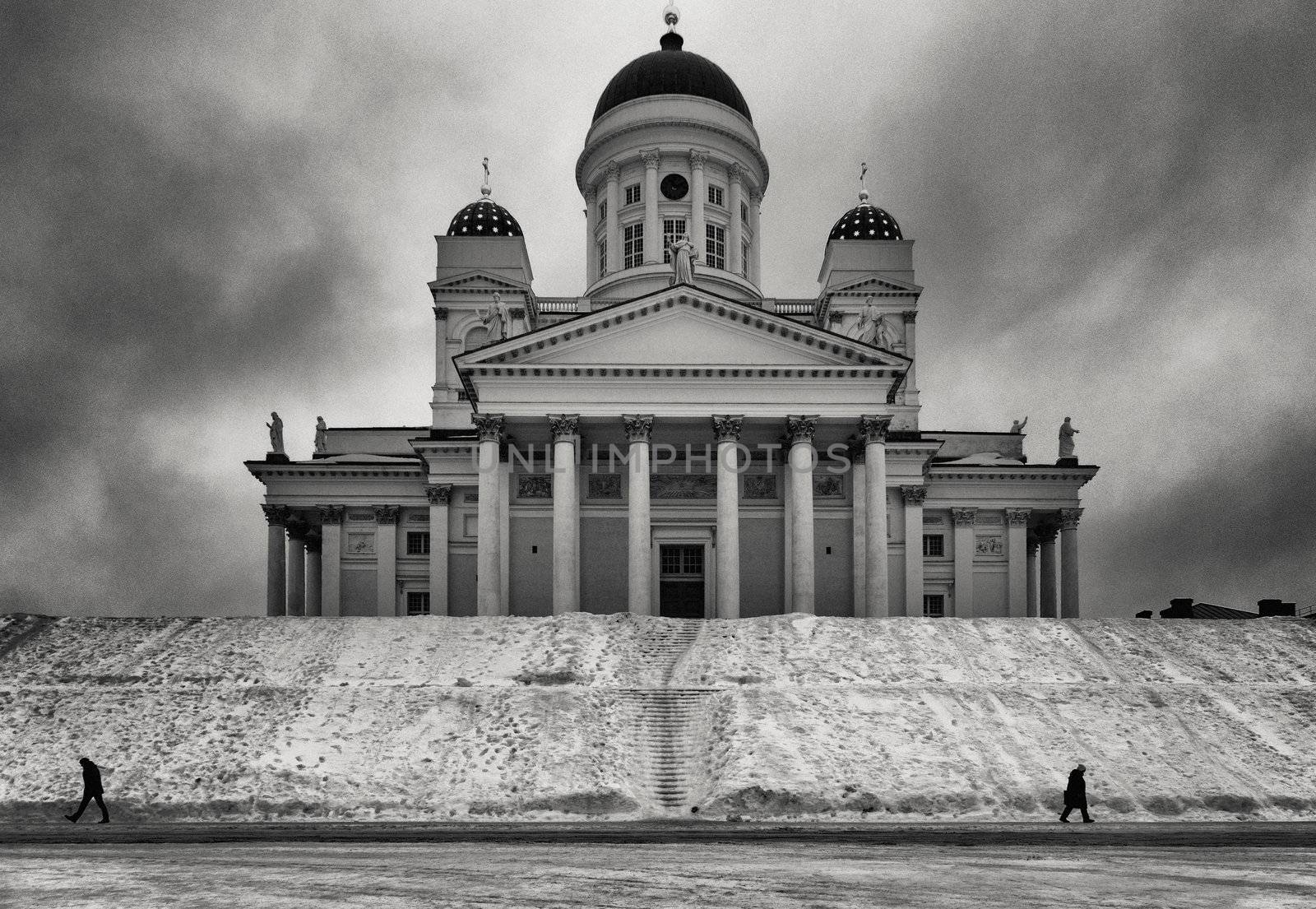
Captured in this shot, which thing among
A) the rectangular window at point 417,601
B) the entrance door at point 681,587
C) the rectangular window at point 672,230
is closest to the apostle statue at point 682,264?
the entrance door at point 681,587

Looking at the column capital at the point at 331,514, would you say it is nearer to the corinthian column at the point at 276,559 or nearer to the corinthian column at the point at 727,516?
the corinthian column at the point at 276,559

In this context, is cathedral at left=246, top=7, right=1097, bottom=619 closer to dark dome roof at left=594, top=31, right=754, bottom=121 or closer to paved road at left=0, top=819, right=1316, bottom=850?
dark dome roof at left=594, top=31, right=754, bottom=121

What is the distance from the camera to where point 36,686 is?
25797 millimetres

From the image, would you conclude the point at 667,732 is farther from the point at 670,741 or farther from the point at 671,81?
the point at 671,81

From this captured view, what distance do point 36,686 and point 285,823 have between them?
991cm

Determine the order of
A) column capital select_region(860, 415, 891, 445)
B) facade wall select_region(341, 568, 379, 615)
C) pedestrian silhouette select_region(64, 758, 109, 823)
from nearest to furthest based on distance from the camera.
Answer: pedestrian silhouette select_region(64, 758, 109, 823)
column capital select_region(860, 415, 891, 445)
facade wall select_region(341, 568, 379, 615)

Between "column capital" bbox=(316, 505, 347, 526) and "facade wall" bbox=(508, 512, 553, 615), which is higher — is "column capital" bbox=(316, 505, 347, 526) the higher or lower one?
the higher one

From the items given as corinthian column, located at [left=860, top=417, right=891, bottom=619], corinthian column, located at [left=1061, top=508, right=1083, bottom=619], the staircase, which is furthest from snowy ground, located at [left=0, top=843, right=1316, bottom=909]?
corinthian column, located at [left=1061, top=508, right=1083, bottom=619]

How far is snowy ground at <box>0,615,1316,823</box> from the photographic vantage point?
20875mm

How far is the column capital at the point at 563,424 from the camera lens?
3647 centimetres

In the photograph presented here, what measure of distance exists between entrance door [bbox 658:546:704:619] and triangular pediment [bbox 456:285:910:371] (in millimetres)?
7196

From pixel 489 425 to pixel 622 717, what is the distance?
14354 millimetres

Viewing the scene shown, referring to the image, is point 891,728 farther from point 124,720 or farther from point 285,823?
point 124,720

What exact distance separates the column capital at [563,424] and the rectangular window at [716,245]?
17.8 m
